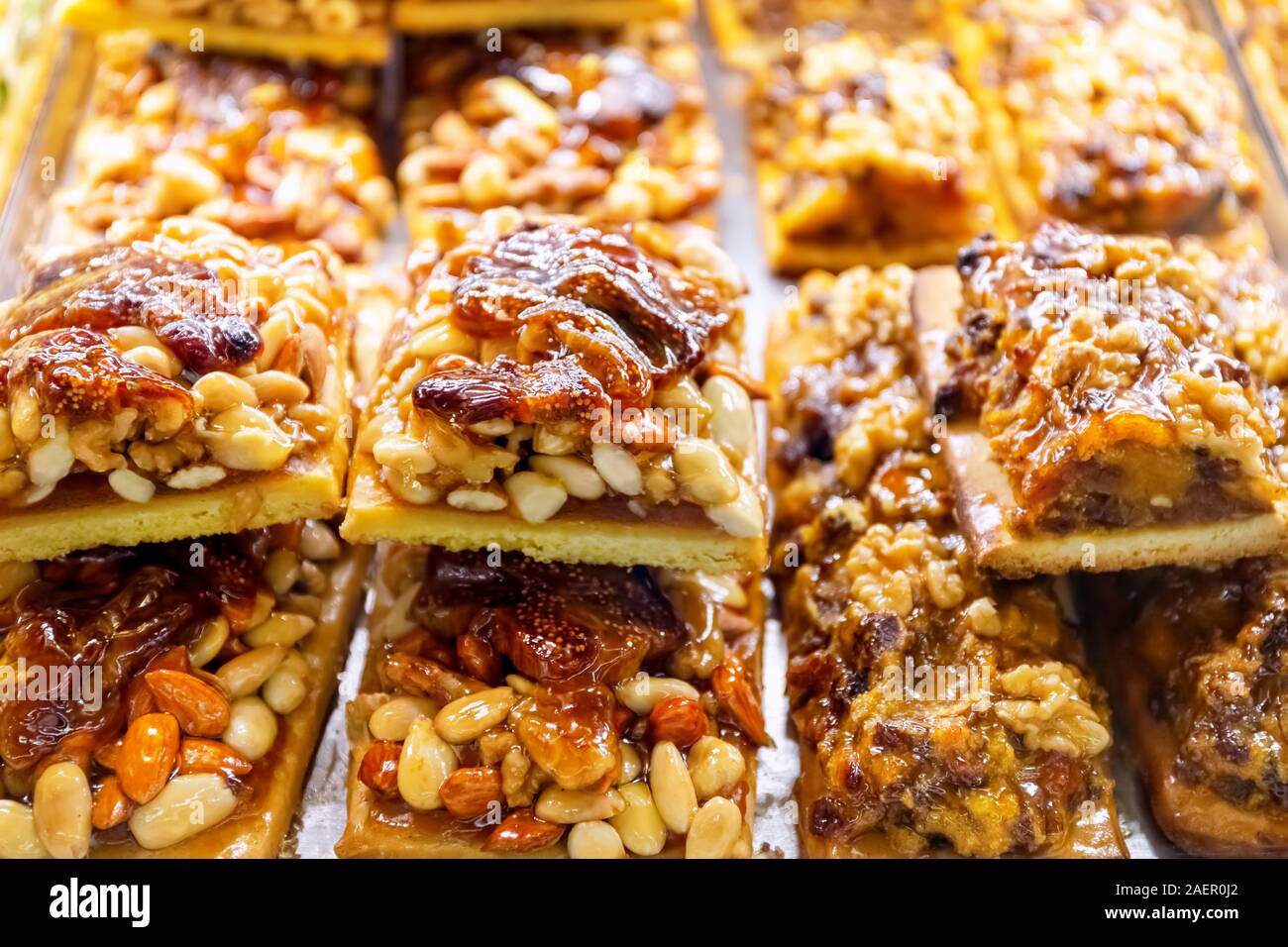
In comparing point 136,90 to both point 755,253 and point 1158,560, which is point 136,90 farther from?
point 1158,560

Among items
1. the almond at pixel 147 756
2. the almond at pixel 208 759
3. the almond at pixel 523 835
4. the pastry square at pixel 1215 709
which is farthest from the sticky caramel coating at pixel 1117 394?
the almond at pixel 147 756

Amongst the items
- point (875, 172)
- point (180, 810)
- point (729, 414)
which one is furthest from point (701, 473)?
point (875, 172)

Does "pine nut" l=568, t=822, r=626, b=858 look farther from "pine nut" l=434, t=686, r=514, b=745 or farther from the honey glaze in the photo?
the honey glaze

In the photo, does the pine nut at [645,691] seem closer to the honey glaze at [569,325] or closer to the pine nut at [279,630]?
the honey glaze at [569,325]

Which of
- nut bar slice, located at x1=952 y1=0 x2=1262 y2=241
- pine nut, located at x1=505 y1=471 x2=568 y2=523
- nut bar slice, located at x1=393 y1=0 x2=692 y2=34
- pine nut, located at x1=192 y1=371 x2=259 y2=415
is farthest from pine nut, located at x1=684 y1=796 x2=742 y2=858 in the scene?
nut bar slice, located at x1=393 y1=0 x2=692 y2=34

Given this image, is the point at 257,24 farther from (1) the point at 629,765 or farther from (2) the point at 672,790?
(2) the point at 672,790
